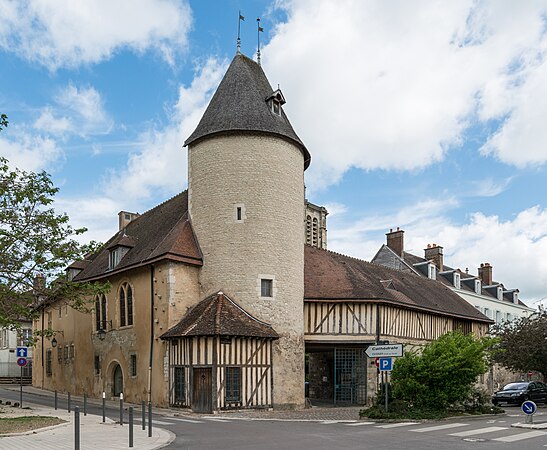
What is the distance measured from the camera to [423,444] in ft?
39.7

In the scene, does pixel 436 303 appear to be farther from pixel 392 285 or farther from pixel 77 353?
pixel 77 353

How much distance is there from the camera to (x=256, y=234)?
2327 centimetres

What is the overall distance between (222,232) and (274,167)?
10.2 ft

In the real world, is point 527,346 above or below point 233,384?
above

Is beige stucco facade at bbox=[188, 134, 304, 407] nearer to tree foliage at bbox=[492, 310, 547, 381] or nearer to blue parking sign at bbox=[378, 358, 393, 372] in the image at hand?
blue parking sign at bbox=[378, 358, 393, 372]

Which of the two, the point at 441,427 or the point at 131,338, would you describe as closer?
the point at 441,427

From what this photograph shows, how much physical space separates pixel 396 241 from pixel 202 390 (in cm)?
2557

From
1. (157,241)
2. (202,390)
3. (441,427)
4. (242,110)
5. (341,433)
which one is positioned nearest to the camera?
(341,433)

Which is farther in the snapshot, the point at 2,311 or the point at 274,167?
the point at 274,167

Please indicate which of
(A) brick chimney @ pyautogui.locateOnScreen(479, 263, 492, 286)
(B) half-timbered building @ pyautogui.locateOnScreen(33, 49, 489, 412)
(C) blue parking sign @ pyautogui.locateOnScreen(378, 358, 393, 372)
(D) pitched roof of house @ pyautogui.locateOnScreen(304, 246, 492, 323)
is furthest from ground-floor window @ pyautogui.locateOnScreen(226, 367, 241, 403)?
(A) brick chimney @ pyautogui.locateOnScreen(479, 263, 492, 286)

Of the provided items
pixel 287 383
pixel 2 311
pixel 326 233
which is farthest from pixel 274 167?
pixel 326 233

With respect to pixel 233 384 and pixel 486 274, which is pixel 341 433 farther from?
pixel 486 274

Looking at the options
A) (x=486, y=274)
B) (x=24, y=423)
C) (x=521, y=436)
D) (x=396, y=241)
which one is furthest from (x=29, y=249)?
(x=486, y=274)

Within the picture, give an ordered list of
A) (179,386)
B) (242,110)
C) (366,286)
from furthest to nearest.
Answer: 1. (366,286)
2. (242,110)
3. (179,386)
